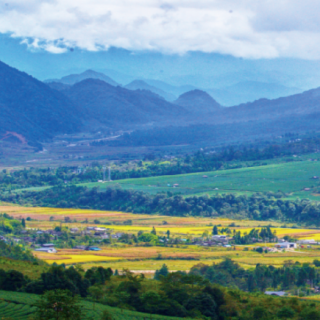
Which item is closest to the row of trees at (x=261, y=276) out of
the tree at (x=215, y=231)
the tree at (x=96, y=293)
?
the tree at (x=96, y=293)

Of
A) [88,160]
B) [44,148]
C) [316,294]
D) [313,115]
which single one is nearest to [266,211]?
[316,294]

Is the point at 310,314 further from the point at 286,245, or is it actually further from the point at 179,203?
the point at 179,203

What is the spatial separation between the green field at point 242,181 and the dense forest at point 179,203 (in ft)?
15.2

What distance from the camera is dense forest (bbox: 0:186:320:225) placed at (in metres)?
73.6

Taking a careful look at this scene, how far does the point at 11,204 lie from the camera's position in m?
83.9

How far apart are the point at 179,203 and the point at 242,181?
1794 centimetres

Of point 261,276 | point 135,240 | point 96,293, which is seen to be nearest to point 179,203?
point 135,240

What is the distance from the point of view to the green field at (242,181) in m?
87.2

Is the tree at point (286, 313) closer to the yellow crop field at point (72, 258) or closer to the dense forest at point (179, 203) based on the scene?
the yellow crop field at point (72, 258)

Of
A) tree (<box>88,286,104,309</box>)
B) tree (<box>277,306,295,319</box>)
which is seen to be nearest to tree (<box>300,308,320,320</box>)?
tree (<box>277,306,295,319</box>)

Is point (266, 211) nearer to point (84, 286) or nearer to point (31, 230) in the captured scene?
point (31, 230)

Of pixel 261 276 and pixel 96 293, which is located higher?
pixel 96 293

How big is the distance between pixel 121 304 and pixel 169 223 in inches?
1490

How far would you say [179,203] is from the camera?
3076 inches
